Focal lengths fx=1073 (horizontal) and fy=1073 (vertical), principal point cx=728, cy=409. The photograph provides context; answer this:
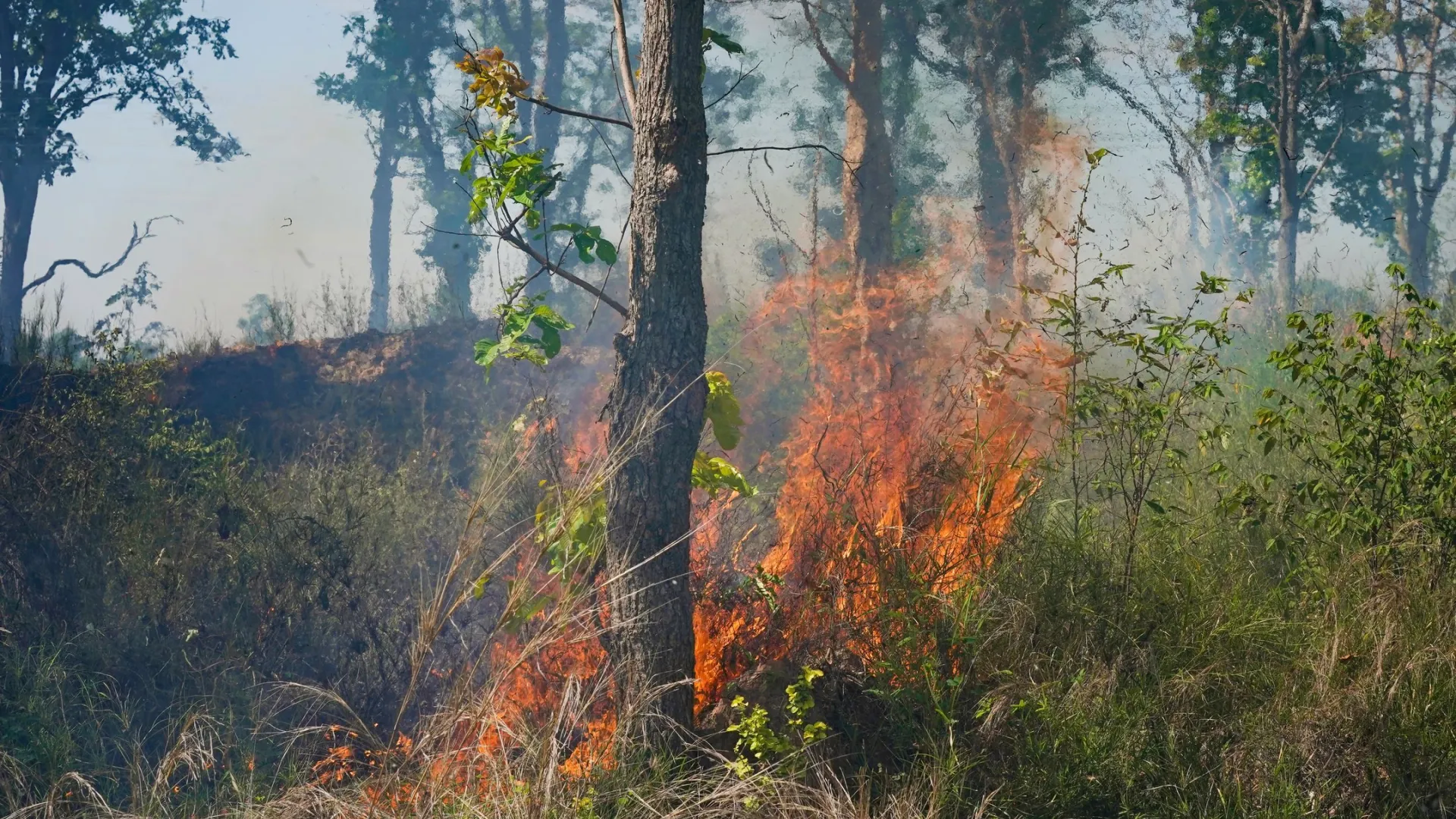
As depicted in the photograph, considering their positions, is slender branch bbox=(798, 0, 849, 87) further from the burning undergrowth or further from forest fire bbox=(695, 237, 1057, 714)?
forest fire bbox=(695, 237, 1057, 714)

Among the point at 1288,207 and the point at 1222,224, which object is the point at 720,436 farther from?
the point at 1222,224

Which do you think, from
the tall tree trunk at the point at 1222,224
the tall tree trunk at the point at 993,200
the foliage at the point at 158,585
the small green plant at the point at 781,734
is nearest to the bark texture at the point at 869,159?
the tall tree trunk at the point at 993,200

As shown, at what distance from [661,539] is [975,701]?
1.41 metres

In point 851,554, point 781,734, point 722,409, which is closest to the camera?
point 781,734

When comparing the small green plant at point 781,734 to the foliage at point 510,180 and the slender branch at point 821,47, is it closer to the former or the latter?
the foliage at point 510,180

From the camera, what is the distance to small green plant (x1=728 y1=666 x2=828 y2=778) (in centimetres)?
391

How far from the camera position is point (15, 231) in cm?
1731

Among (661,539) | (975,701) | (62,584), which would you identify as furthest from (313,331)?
(975,701)

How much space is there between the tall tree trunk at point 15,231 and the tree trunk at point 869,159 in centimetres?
1334

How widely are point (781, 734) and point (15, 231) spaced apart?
18.1 meters

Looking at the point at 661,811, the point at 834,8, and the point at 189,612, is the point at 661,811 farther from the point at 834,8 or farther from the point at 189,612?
the point at 834,8

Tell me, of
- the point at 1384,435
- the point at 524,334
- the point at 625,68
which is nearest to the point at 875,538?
the point at 524,334

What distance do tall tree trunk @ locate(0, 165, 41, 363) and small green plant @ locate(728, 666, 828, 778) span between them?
17.5 meters

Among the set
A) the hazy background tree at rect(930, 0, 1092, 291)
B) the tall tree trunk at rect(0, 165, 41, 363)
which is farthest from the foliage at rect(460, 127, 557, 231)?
the tall tree trunk at rect(0, 165, 41, 363)
